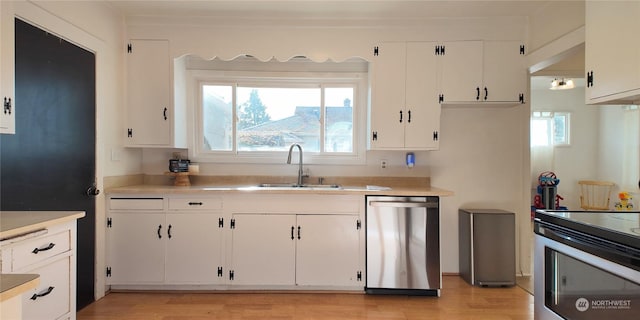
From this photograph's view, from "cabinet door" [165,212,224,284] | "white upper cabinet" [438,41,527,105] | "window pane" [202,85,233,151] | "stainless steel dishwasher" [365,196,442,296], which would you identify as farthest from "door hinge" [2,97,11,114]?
"white upper cabinet" [438,41,527,105]

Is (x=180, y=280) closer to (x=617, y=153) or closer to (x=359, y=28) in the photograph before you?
(x=359, y=28)

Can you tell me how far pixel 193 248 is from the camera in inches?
106

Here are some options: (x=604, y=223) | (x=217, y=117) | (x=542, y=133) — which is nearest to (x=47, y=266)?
(x=217, y=117)

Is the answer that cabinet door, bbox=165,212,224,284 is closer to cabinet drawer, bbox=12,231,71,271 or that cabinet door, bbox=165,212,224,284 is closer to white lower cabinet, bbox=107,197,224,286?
white lower cabinet, bbox=107,197,224,286

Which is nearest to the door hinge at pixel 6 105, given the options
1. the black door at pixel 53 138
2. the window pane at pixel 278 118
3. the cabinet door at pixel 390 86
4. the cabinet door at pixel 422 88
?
the black door at pixel 53 138

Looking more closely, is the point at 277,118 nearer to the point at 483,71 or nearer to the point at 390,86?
the point at 390,86

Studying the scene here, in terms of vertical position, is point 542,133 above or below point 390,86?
below

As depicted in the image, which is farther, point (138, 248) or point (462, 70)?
point (462, 70)

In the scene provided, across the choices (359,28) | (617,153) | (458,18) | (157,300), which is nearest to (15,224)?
(157,300)

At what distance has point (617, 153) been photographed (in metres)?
6.01

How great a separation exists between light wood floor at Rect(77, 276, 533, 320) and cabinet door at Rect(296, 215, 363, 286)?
0.15 m

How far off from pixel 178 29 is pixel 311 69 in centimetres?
131

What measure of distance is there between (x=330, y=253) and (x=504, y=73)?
2.30 meters

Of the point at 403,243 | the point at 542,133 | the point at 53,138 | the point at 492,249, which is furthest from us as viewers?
the point at 542,133
